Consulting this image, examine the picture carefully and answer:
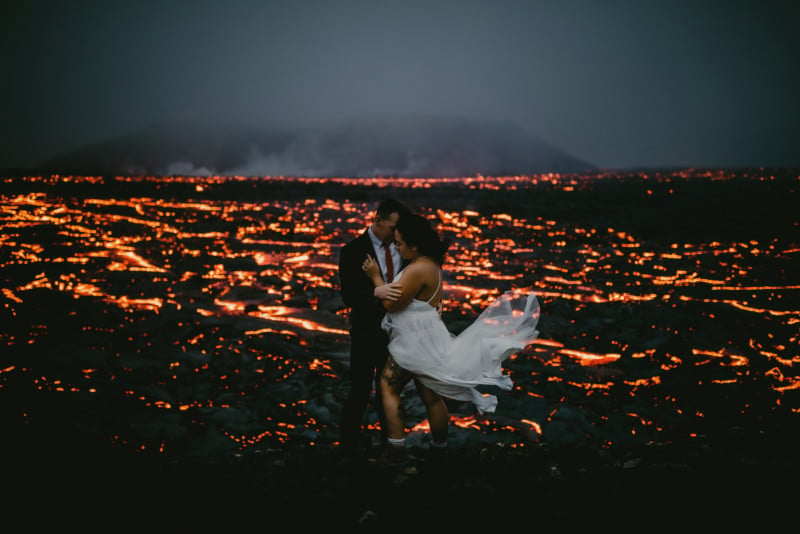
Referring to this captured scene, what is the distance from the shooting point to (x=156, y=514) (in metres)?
4.56

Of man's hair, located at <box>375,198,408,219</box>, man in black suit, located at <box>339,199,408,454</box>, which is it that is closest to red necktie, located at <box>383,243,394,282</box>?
man in black suit, located at <box>339,199,408,454</box>

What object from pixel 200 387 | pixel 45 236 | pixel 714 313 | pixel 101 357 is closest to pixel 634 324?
pixel 714 313

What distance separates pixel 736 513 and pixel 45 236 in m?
36.5

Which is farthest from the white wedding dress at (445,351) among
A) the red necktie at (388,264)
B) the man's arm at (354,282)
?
the man's arm at (354,282)

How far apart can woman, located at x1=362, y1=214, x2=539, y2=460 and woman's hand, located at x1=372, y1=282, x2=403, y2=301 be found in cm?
1

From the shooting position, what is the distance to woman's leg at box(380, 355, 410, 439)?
5.30 m

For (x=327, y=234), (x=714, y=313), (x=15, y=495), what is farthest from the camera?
(x=327, y=234)

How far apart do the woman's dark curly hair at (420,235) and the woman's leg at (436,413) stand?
1540mm

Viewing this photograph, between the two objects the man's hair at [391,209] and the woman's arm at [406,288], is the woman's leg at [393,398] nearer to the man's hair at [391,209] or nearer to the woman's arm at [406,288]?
the woman's arm at [406,288]

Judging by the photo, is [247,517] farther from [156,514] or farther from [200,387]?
[200,387]

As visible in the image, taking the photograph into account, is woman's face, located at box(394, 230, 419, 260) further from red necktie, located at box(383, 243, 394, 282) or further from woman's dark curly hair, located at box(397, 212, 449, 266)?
red necktie, located at box(383, 243, 394, 282)

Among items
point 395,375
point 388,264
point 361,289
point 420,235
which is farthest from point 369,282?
point 395,375

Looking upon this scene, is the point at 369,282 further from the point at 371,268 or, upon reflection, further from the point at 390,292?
the point at 390,292

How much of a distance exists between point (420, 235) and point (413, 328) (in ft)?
3.49
